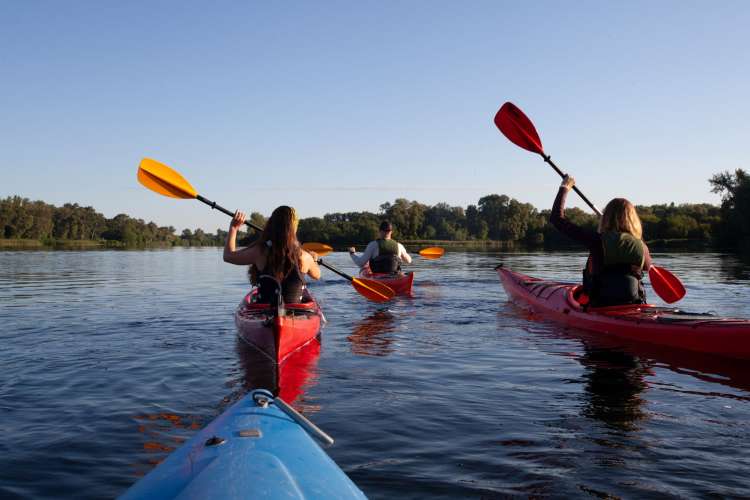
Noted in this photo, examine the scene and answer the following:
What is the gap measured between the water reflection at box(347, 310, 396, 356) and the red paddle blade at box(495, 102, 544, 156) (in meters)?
3.73

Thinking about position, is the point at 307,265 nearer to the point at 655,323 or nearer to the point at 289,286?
the point at 289,286

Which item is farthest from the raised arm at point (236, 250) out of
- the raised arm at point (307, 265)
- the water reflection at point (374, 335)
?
the water reflection at point (374, 335)

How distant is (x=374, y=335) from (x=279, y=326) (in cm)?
330

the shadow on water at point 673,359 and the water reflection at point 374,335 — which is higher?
the shadow on water at point 673,359

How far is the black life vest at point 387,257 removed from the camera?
542 inches

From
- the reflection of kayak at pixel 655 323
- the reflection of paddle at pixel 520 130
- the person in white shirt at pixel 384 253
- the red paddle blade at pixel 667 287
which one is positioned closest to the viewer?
the reflection of kayak at pixel 655 323

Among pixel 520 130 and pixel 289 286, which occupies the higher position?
pixel 520 130

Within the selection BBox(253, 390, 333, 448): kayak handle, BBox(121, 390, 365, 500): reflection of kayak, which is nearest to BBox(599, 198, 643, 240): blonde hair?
BBox(253, 390, 333, 448): kayak handle

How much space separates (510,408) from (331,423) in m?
1.46

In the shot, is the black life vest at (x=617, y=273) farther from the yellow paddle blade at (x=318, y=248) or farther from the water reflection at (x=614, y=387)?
the yellow paddle blade at (x=318, y=248)

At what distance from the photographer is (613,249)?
23.4 ft

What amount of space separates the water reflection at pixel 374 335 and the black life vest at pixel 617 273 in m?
2.87

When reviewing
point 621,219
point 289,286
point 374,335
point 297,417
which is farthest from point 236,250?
point 621,219

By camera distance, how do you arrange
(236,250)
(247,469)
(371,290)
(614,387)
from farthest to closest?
1. (371,290)
2. (236,250)
3. (614,387)
4. (247,469)
